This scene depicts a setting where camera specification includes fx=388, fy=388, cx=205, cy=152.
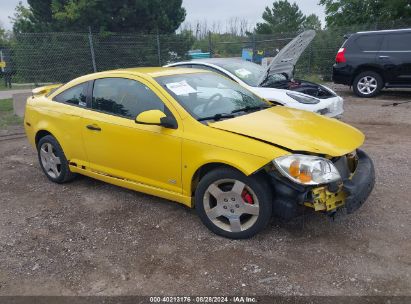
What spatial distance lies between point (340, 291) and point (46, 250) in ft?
8.19

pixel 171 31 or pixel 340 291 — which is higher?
pixel 171 31

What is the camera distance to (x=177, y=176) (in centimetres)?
373

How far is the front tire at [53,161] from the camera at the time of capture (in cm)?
486

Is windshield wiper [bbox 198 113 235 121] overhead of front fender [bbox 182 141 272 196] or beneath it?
overhead

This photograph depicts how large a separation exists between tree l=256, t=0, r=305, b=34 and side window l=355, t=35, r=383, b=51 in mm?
26445

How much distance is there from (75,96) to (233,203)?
2471 mm

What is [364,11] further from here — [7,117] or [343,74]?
[7,117]

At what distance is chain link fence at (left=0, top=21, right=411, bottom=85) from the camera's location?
13.7 meters

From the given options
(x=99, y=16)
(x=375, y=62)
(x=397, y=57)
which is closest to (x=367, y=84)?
(x=375, y=62)

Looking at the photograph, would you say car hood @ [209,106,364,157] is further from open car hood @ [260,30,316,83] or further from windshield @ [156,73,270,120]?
open car hood @ [260,30,316,83]

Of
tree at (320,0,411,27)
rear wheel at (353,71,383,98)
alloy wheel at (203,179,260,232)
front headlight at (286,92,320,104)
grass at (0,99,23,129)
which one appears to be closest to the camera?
alloy wheel at (203,179,260,232)

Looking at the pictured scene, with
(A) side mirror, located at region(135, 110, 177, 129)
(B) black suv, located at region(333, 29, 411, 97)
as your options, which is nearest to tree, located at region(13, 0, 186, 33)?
(B) black suv, located at region(333, 29, 411, 97)

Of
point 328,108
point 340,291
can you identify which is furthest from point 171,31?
point 340,291

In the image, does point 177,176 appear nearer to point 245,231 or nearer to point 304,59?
point 245,231
